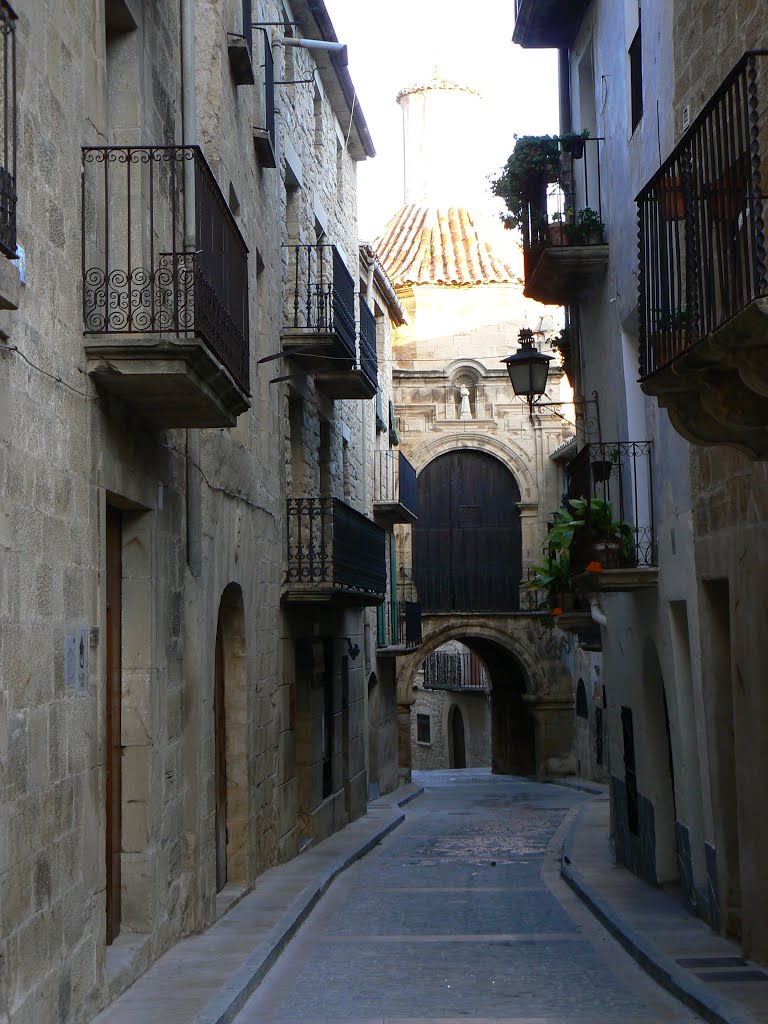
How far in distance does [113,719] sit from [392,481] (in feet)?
68.0

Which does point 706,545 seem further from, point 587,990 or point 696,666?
point 587,990

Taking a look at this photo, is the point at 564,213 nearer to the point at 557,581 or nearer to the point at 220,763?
the point at 557,581

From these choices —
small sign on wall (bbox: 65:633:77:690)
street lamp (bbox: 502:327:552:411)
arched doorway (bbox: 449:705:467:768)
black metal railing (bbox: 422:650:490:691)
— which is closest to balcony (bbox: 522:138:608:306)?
street lamp (bbox: 502:327:552:411)

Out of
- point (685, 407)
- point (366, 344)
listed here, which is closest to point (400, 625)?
point (366, 344)

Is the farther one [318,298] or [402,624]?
[402,624]

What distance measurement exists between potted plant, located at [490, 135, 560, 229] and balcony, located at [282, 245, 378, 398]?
2.45 meters

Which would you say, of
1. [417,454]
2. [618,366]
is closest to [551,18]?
[618,366]

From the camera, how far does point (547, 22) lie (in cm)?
1681

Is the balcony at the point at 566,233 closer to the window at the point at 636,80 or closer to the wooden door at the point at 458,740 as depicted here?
the window at the point at 636,80

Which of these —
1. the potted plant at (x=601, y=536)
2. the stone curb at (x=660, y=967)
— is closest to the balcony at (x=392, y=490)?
the potted plant at (x=601, y=536)

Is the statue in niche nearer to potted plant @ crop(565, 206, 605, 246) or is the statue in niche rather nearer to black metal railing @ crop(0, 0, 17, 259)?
potted plant @ crop(565, 206, 605, 246)

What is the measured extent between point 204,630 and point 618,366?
5.89 meters

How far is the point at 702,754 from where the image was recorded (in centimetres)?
1121

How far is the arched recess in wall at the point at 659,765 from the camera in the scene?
13023 mm
